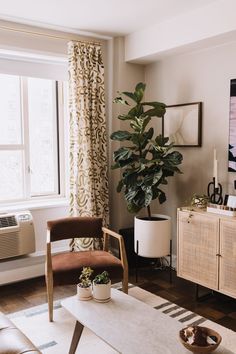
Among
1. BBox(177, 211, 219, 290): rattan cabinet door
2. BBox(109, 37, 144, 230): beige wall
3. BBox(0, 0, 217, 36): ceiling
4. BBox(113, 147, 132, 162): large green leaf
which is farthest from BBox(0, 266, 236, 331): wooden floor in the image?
BBox(0, 0, 217, 36): ceiling

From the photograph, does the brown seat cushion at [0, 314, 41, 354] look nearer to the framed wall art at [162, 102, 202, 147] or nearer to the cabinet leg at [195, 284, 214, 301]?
the cabinet leg at [195, 284, 214, 301]

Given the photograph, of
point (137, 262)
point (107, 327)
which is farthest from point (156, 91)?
point (107, 327)

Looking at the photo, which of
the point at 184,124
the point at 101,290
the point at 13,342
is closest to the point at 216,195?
the point at 184,124

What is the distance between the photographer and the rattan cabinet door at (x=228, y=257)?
2838 millimetres

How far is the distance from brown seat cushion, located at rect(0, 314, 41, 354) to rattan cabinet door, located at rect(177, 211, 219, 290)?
1752 millimetres

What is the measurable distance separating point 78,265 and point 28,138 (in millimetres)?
1681

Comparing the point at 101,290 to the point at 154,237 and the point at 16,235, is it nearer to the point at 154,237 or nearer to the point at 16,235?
the point at 154,237

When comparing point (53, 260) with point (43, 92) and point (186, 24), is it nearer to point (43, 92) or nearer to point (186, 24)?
point (43, 92)

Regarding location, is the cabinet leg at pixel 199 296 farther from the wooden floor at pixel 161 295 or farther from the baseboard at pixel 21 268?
the baseboard at pixel 21 268

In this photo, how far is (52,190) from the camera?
4152 mm

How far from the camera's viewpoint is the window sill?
3.73 metres

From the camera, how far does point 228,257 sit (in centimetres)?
288

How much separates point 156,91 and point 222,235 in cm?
187

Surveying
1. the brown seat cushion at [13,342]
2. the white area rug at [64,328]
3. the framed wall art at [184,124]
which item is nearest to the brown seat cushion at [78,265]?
the white area rug at [64,328]
